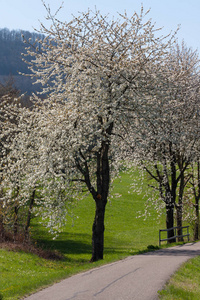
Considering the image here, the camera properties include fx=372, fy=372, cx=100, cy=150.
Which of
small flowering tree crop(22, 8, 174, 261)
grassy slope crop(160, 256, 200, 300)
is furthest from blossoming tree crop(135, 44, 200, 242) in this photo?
grassy slope crop(160, 256, 200, 300)

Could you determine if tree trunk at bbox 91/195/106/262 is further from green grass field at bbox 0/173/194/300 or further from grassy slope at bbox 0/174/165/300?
grassy slope at bbox 0/174/165/300

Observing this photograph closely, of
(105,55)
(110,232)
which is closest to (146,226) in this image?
(110,232)

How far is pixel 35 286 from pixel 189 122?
59.3 ft

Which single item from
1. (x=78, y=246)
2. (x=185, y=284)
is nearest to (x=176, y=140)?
(x=185, y=284)

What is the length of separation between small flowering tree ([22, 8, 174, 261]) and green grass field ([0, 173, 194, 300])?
361 centimetres

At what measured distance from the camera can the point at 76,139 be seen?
15.7 meters

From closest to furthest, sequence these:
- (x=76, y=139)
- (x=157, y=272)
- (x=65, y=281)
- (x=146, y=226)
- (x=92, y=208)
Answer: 1. (x=65, y=281)
2. (x=157, y=272)
3. (x=76, y=139)
4. (x=146, y=226)
5. (x=92, y=208)

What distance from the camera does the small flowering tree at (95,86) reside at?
53.6ft

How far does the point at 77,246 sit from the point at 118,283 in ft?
66.4

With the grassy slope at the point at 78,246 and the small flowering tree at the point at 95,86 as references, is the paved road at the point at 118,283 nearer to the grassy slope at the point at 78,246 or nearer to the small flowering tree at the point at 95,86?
the grassy slope at the point at 78,246

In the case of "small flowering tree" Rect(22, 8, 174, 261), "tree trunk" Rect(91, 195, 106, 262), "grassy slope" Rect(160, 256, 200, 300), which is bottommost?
"grassy slope" Rect(160, 256, 200, 300)

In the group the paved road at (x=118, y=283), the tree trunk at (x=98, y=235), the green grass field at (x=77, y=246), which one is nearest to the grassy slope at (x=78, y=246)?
the green grass field at (x=77, y=246)

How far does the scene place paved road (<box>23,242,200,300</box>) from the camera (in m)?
9.37

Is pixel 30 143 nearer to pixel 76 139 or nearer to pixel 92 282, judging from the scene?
pixel 76 139
